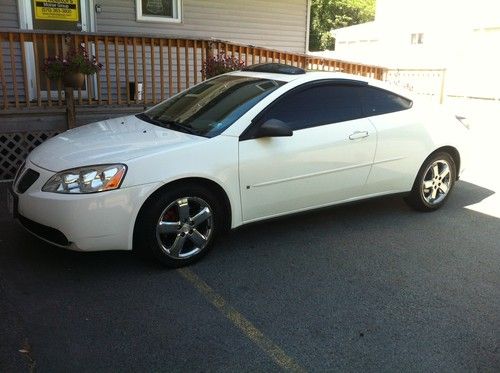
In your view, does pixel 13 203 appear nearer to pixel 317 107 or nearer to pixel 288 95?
pixel 288 95

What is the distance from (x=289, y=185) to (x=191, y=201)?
3.10 ft

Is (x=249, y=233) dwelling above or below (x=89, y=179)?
below

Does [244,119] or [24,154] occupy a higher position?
[244,119]

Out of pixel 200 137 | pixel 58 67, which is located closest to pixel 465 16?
pixel 58 67

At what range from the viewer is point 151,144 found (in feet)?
13.5

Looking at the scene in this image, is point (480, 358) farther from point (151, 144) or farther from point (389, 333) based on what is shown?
point (151, 144)

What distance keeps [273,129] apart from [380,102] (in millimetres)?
1526

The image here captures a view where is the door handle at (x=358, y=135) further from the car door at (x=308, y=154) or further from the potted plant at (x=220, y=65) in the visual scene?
the potted plant at (x=220, y=65)

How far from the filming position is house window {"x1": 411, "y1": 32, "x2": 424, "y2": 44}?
84.2ft

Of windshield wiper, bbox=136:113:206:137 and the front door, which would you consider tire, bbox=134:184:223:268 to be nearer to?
windshield wiper, bbox=136:113:206:137

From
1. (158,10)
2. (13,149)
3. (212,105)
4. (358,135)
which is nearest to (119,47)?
(158,10)

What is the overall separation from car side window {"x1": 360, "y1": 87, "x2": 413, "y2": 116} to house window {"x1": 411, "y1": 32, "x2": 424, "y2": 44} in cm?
2224

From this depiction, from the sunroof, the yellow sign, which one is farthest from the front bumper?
the yellow sign

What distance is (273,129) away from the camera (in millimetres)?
4289
